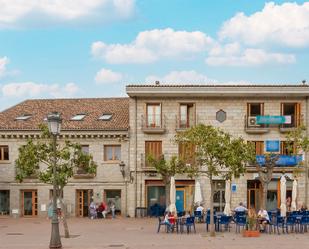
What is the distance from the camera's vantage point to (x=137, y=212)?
42.0 m

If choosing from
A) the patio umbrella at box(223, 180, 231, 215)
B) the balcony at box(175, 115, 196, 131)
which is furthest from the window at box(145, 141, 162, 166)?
the patio umbrella at box(223, 180, 231, 215)

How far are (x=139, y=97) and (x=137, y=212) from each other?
26.5 feet

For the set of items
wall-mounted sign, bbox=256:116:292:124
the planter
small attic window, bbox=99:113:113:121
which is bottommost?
→ the planter

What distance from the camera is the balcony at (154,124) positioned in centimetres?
4178

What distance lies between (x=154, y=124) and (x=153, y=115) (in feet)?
2.12

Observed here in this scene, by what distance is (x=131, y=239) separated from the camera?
26.1m

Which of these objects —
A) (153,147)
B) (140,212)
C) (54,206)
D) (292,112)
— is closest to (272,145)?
(292,112)

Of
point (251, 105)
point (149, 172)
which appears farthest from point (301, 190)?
point (149, 172)

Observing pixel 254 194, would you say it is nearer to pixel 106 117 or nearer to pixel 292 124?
pixel 292 124

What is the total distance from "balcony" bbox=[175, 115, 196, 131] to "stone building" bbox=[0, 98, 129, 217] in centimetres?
359

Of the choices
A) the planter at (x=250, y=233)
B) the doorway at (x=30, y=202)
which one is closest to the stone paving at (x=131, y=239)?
the planter at (x=250, y=233)

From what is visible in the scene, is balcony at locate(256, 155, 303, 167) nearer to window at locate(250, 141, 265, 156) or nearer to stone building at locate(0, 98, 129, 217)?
window at locate(250, 141, 265, 156)

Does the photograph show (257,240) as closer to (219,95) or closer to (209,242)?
(209,242)

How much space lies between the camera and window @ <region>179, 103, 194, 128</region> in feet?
139
